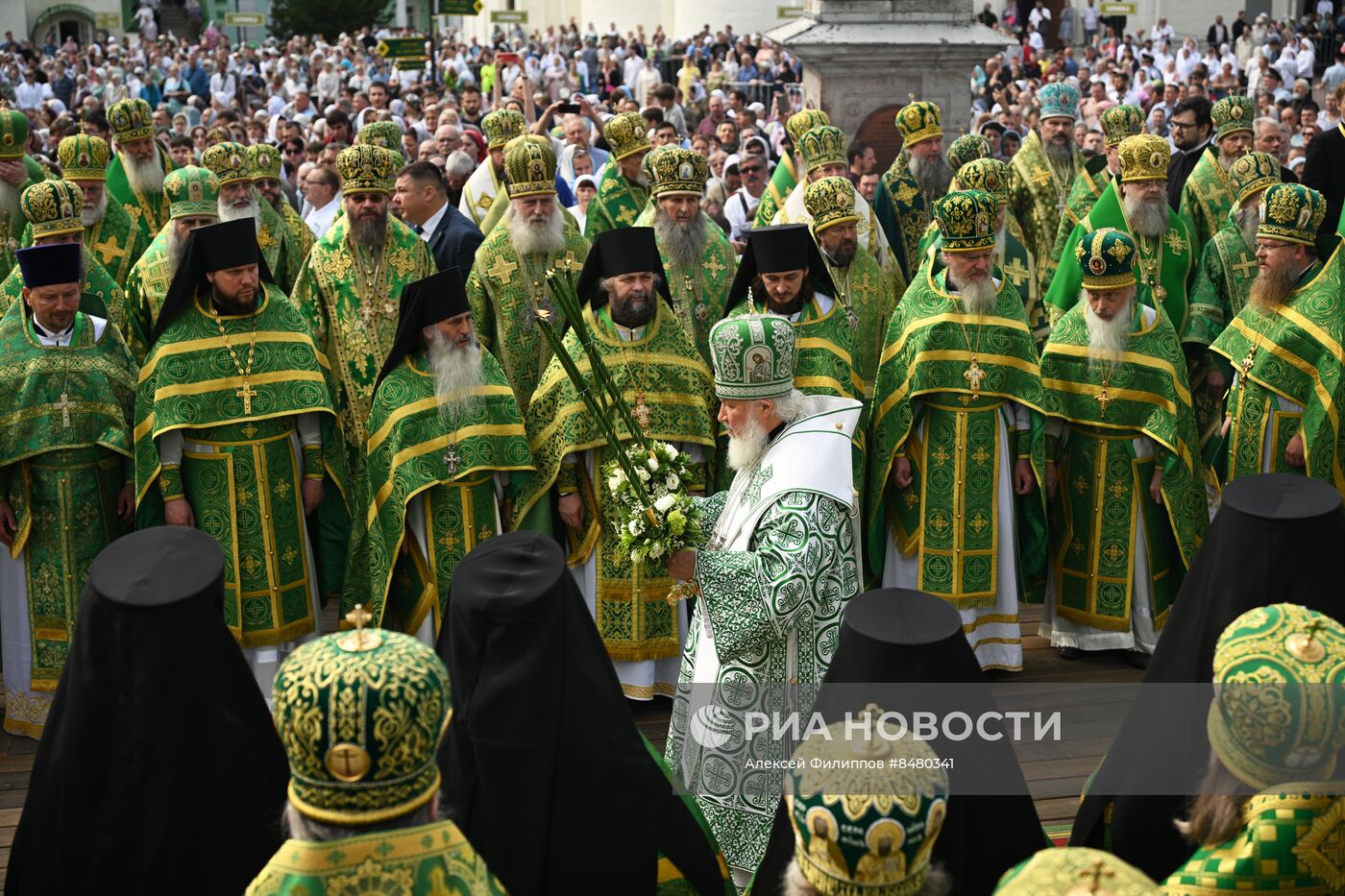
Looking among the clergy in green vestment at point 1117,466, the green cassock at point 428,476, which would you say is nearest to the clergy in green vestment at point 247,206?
the green cassock at point 428,476

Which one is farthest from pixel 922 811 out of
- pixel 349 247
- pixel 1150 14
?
pixel 1150 14

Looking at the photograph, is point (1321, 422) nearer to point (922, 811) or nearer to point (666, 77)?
point (922, 811)

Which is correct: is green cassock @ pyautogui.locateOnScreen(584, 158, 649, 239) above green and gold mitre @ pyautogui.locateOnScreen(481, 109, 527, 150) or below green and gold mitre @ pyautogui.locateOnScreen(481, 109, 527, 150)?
below

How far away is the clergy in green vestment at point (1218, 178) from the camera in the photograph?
9750mm

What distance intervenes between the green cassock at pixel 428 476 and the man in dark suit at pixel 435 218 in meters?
2.27

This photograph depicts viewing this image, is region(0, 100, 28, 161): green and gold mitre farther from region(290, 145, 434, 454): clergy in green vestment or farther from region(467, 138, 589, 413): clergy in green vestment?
region(467, 138, 589, 413): clergy in green vestment

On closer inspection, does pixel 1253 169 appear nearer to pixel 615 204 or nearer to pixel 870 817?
pixel 615 204

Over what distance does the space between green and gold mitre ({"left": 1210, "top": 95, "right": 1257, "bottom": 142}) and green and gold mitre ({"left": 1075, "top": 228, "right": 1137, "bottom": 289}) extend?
11.0ft

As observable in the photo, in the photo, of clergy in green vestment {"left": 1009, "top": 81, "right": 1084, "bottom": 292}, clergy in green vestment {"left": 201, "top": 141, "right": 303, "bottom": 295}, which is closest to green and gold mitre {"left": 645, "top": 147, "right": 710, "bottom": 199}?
clergy in green vestment {"left": 201, "top": 141, "right": 303, "bottom": 295}

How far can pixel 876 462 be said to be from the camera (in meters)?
7.28

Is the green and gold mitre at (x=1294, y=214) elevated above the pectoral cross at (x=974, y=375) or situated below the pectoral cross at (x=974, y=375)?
above

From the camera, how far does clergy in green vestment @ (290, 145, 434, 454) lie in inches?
313

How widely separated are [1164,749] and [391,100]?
68.1ft

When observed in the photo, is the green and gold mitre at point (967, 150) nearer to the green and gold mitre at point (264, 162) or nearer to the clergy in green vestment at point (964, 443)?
the clergy in green vestment at point (964, 443)
